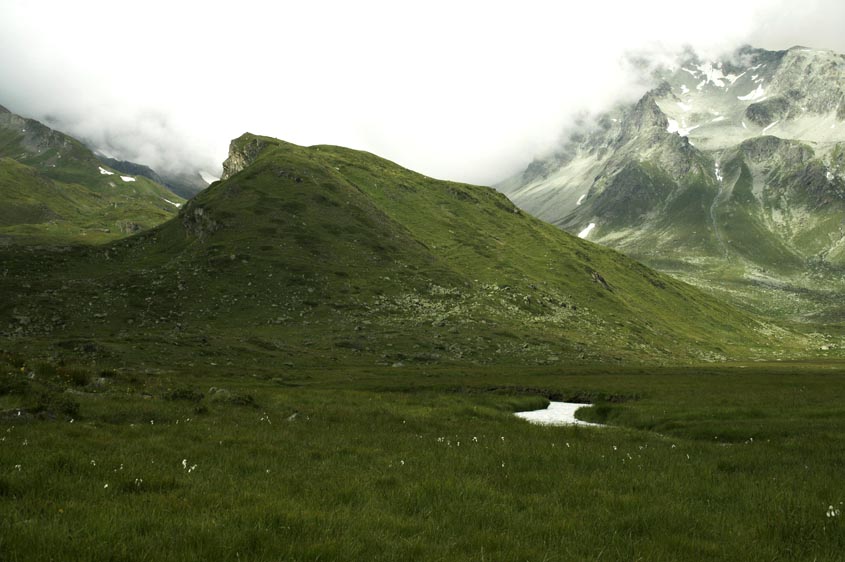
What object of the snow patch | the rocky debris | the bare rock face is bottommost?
the snow patch

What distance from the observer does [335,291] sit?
8869 centimetres

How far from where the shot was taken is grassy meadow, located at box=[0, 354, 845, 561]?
23.3ft

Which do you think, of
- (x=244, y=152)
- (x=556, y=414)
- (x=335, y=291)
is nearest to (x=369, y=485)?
(x=556, y=414)

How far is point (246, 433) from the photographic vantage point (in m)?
16.2

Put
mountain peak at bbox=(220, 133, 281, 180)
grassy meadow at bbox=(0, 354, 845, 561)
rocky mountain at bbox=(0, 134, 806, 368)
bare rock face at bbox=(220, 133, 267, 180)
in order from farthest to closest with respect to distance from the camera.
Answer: bare rock face at bbox=(220, 133, 267, 180)
mountain peak at bbox=(220, 133, 281, 180)
rocky mountain at bbox=(0, 134, 806, 368)
grassy meadow at bbox=(0, 354, 845, 561)

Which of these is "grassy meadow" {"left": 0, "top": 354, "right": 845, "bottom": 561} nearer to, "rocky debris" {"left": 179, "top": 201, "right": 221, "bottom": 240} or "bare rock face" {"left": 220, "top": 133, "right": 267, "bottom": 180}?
"rocky debris" {"left": 179, "top": 201, "right": 221, "bottom": 240}

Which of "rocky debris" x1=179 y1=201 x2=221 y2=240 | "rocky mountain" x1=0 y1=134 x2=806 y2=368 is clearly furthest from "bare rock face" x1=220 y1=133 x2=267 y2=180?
"rocky debris" x1=179 y1=201 x2=221 y2=240

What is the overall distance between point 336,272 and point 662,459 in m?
83.8

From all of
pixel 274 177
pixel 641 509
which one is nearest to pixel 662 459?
pixel 641 509

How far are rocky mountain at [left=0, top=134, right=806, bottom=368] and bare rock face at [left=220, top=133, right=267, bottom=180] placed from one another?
7706 mm

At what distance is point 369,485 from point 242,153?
18208 centimetres

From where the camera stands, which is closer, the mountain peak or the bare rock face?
the mountain peak

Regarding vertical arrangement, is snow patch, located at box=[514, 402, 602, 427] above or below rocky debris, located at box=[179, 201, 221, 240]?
below

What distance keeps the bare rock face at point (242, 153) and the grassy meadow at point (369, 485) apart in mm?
161339
